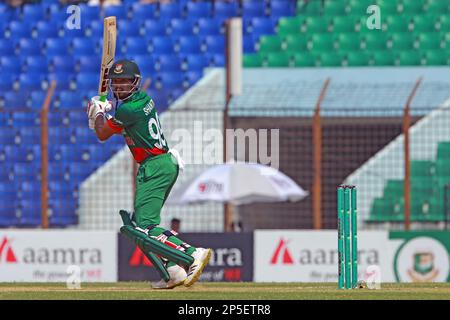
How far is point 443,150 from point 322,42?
18.3 feet

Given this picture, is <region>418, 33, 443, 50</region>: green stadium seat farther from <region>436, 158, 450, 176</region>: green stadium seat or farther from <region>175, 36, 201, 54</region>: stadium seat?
<region>175, 36, 201, 54</region>: stadium seat

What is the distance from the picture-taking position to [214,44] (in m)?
28.7

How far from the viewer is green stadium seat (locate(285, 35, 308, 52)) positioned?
1100 inches

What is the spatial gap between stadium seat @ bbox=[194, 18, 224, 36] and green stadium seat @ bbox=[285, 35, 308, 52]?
1.72 metres

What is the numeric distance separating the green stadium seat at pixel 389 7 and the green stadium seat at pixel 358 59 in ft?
3.75

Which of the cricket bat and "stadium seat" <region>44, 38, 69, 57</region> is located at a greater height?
"stadium seat" <region>44, 38, 69, 57</region>

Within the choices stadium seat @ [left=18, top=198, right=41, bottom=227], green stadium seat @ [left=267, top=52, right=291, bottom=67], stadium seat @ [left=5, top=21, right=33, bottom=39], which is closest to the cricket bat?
stadium seat @ [left=18, top=198, right=41, bottom=227]

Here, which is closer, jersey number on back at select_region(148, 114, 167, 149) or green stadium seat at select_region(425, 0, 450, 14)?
jersey number on back at select_region(148, 114, 167, 149)

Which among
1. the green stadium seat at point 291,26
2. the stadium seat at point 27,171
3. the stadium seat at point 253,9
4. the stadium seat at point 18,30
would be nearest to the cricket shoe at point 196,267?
the stadium seat at point 27,171

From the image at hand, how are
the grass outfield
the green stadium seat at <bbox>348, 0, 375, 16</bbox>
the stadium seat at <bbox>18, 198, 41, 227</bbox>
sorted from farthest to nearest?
the green stadium seat at <bbox>348, 0, 375, 16</bbox> < the stadium seat at <bbox>18, 198, 41, 227</bbox> < the grass outfield

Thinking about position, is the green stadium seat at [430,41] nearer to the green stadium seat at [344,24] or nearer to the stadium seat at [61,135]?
the green stadium seat at [344,24]
